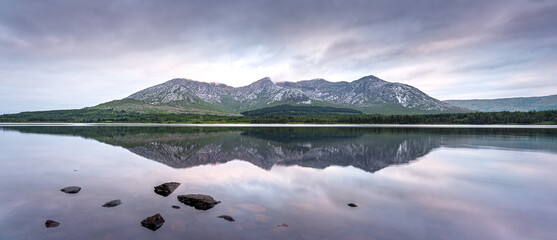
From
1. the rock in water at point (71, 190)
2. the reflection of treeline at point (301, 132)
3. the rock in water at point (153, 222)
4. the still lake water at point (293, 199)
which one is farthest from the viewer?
the reflection of treeline at point (301, 132)

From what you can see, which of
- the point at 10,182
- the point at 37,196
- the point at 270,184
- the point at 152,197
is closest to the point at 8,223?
the point at 37,196

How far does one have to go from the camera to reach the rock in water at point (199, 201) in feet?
58.1

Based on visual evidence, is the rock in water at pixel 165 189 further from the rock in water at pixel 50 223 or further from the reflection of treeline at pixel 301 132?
the reflection of treeline at pixel 301 132

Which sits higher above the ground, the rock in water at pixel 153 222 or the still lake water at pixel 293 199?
the rock in water at pixel 153 222

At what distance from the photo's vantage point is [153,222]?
14570 mm

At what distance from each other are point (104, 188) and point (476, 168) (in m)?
42.0

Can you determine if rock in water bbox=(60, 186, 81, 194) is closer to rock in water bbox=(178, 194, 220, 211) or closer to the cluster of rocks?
the cluster of rocks

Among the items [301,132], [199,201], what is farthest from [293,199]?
[301,132]

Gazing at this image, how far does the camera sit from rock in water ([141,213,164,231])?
14381mm

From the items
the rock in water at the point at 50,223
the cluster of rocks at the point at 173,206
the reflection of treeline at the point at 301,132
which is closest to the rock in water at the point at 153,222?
the cluster of rocks at the point at 173,206

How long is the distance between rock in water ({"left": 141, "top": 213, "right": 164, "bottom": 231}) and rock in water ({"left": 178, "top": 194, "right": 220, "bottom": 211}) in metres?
2.97

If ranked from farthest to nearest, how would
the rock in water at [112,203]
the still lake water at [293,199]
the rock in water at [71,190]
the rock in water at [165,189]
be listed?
1. the rock in water at [71,190]
2. the rock in water at [165,189]
3. the rock in water at [112,203]
4. the still lake water at [293,199]

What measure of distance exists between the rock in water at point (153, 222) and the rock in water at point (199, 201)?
2.97 metres

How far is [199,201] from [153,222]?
3.85 metres
